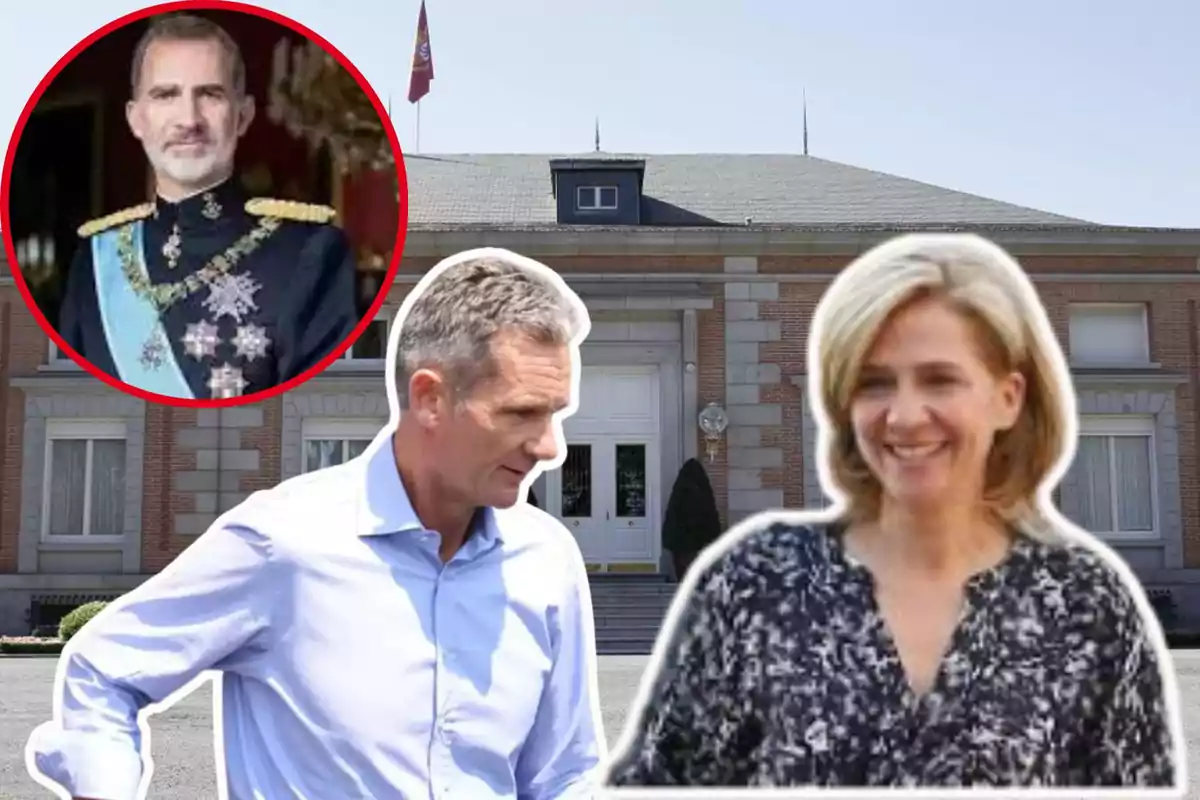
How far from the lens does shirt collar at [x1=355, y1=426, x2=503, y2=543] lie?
7.47 feet

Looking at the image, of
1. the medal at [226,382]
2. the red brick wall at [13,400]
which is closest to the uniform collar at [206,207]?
the medal at [226,382]

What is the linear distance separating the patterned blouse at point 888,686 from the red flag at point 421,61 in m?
1.24

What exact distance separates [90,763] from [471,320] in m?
1.04

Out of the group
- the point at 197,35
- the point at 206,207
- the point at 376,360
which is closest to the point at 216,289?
the point at 206,207

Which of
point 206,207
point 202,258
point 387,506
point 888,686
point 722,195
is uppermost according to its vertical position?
point 722,195

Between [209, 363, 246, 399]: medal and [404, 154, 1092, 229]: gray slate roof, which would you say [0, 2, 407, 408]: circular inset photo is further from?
[404, 154, 1092, 229]: gray slate roof

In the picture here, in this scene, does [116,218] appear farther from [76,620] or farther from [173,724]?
[173,724]

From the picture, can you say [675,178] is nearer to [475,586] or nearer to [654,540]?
[654,540]

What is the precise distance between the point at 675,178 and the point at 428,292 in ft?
4.35

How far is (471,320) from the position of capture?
88.7 inches

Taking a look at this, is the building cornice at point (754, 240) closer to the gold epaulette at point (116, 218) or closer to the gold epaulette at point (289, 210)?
the gold epaulette at point (289, 210)

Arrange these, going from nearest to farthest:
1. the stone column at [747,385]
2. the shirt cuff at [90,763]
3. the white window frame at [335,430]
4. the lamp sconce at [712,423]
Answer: the shirt cuff at [90,763] → the white window frame at [335,430] → the stone column at [747,385] → the lamp sconce at [712,423]

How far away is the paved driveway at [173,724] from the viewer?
2611 millimetres

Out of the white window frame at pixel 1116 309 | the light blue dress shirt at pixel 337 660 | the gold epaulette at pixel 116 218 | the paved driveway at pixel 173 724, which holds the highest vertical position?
the gold epaulette at pixel 116 218
